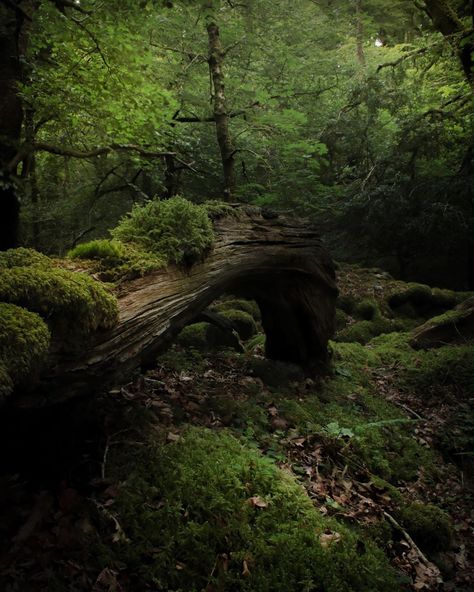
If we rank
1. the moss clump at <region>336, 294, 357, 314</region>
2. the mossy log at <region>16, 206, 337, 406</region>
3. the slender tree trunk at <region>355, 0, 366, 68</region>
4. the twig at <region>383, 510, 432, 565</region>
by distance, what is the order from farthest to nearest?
1. the slender tree trunk at <region>355, 0, 366, 68</region>
2. the moss clump at <region>336, 294, 357, 314</region>
3. the twig at <region>383, 510, 432, 565</region>
4. the mossy log at <region>16, 206, 337, 406</region>

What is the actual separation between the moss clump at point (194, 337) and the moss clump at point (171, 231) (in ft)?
9.55

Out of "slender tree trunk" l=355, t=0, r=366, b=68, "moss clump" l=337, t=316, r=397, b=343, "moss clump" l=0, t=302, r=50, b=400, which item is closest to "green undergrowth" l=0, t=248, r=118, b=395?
"moss clump" l=0, t=302, r=50, b=400

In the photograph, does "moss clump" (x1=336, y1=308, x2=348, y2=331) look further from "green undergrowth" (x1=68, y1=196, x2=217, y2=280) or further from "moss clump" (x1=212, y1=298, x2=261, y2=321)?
"green undergrowth" (x1=68, y1=196, x2=217, y2=280)

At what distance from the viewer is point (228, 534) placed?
2822 mm

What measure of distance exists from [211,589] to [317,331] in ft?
14.1

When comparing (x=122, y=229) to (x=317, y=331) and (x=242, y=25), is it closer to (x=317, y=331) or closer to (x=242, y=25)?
(x=317, y=331)

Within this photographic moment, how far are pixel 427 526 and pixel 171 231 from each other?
363cm

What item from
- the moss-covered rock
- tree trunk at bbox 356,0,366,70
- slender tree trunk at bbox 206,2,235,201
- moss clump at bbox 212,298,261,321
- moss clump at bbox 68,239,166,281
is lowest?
the moss-covered rock

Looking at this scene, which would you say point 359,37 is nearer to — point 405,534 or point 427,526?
point 427,526

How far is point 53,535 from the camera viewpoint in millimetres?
2547

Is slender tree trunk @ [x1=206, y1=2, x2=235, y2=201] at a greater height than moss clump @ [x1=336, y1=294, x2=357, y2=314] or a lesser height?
greater

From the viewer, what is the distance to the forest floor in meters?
2.53

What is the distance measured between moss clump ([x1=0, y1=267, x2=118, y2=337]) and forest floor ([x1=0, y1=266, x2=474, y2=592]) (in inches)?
27.9

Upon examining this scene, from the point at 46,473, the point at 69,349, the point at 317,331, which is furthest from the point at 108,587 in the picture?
the point at 317,331
